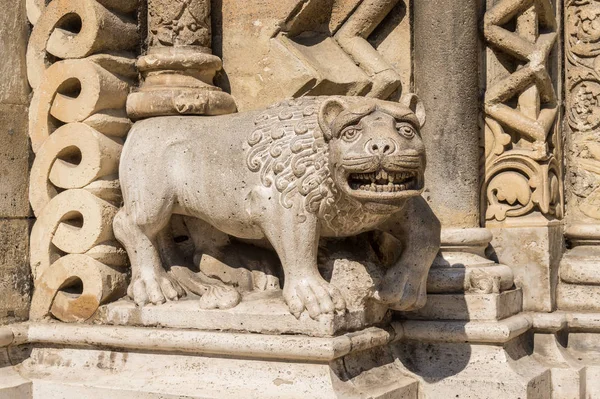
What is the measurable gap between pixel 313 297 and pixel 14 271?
1604 mm

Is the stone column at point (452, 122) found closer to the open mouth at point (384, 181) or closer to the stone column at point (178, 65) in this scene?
the open mouth at point (384, 181)

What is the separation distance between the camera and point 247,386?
12.3 feet

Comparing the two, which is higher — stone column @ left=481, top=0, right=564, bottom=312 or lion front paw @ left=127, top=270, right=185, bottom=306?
stone column @ left=481, top=0, right=564, bottom=312

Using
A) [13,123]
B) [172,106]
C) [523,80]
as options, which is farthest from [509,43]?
[13,123]

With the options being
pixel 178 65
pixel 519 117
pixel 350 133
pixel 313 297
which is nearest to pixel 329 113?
pixel 350 133

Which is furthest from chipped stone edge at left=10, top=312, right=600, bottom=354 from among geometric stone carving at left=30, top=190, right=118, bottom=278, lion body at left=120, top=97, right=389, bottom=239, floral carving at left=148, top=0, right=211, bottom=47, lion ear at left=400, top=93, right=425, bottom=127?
floral carving at left=148, top=0, right=211, bottom=47

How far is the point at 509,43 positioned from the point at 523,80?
0.19 m

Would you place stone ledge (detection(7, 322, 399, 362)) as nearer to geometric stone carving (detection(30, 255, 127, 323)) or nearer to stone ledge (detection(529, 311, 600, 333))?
geometric stone carving (detection(30, 255, 127, 323))

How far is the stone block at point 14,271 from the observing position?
4.41 meters

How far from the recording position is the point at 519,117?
14.9 ft

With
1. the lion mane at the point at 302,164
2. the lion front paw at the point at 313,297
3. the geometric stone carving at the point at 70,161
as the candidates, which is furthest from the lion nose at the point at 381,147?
the geometric stone carving at the point at 70,161

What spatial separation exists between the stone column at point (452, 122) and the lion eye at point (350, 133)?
35.9 inches

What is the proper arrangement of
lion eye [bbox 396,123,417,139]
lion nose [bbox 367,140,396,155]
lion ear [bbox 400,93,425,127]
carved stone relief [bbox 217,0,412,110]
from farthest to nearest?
1. carved stone relief [bbox 217,0,412,110]
2. lion ear [bbox 400,93,425,127]
3. lion eye [bbox 396,123,417,139]
4. lion nose [bbox 367,140,396,155]

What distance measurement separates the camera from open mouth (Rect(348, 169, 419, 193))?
3520mm
